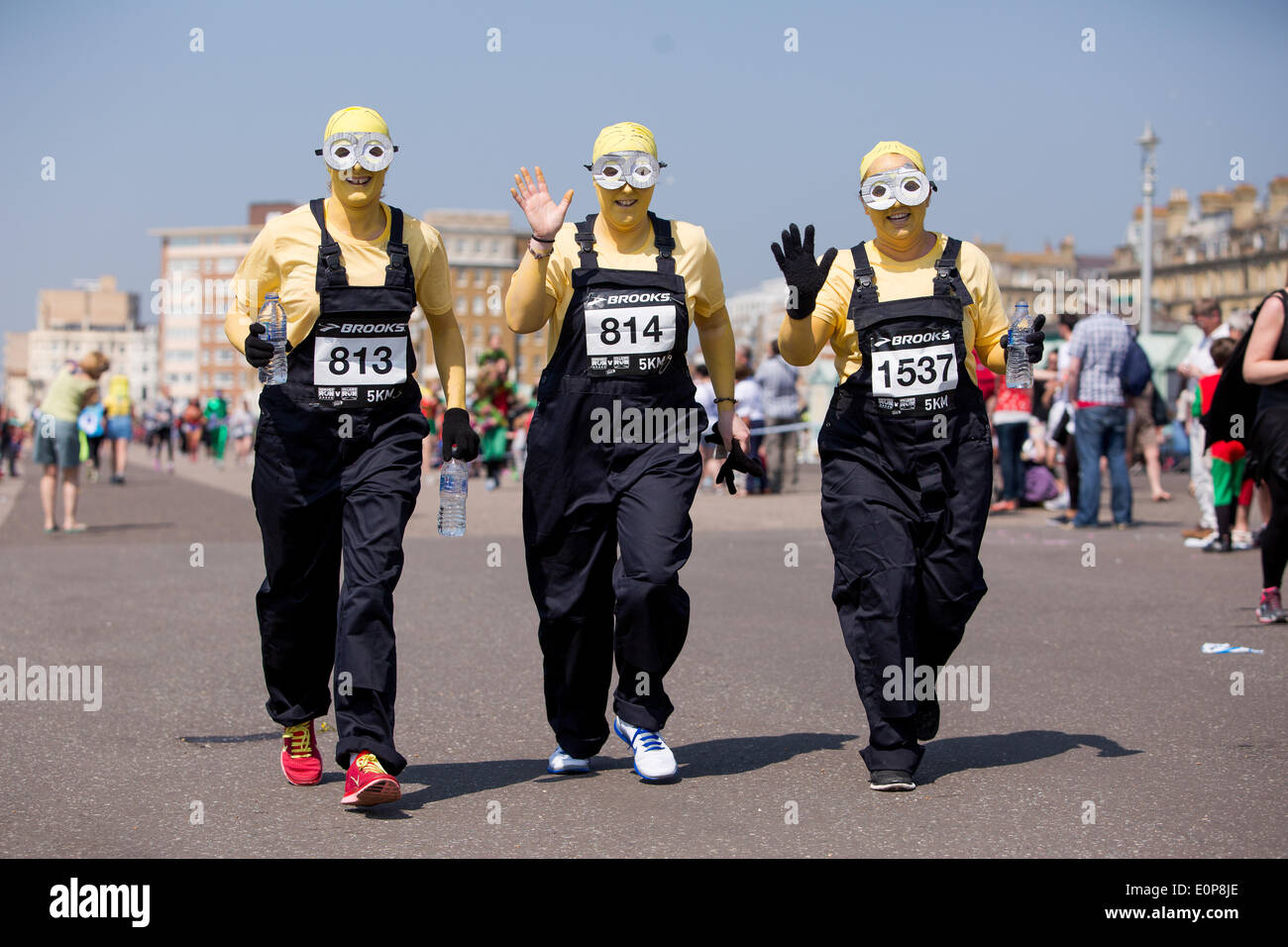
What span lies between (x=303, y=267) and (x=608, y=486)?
1.21 meters

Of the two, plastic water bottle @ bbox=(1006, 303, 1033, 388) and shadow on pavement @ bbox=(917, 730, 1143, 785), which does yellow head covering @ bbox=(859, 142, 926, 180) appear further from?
shadow on pavement @ bbox=(917, 730, 1143, 785)

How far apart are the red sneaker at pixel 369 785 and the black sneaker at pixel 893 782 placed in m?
1.48

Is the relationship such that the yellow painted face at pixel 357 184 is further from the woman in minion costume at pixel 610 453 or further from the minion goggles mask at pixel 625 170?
the minion goggles mask at pixel 625 170

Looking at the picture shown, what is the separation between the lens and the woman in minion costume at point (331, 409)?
520 centimetres

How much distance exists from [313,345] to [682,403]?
1.21m

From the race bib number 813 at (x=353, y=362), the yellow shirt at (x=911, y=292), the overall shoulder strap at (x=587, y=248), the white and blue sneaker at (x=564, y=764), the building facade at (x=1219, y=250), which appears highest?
the building facade at (x=1219, y=250)

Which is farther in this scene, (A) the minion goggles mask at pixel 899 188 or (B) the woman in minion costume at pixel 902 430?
(A) the minion goggles mask at pixel 899 188

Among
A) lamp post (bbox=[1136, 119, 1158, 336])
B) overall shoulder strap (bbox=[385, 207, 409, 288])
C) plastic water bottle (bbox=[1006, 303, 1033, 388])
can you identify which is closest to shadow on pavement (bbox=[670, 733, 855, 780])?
plastic water bottle (bbox=[1006, 303, 1033, 388])

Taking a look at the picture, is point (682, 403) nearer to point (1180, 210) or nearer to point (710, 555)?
point (710, 555)

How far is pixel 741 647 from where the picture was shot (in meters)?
8.41

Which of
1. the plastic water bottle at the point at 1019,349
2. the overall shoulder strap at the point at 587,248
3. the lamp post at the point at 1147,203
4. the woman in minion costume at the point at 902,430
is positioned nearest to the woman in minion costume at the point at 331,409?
the overall shoulder strap at the point at 587,248

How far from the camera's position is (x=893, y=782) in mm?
5117

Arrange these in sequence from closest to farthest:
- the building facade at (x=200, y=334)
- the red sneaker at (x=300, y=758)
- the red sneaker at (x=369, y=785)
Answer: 1. the red sneaker at (x=369, y=785)
2. the red sneaker at (x=300, y=758)
3. the building facade at (x=200, y=334)

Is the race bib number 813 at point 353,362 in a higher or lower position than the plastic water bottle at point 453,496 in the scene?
higher
